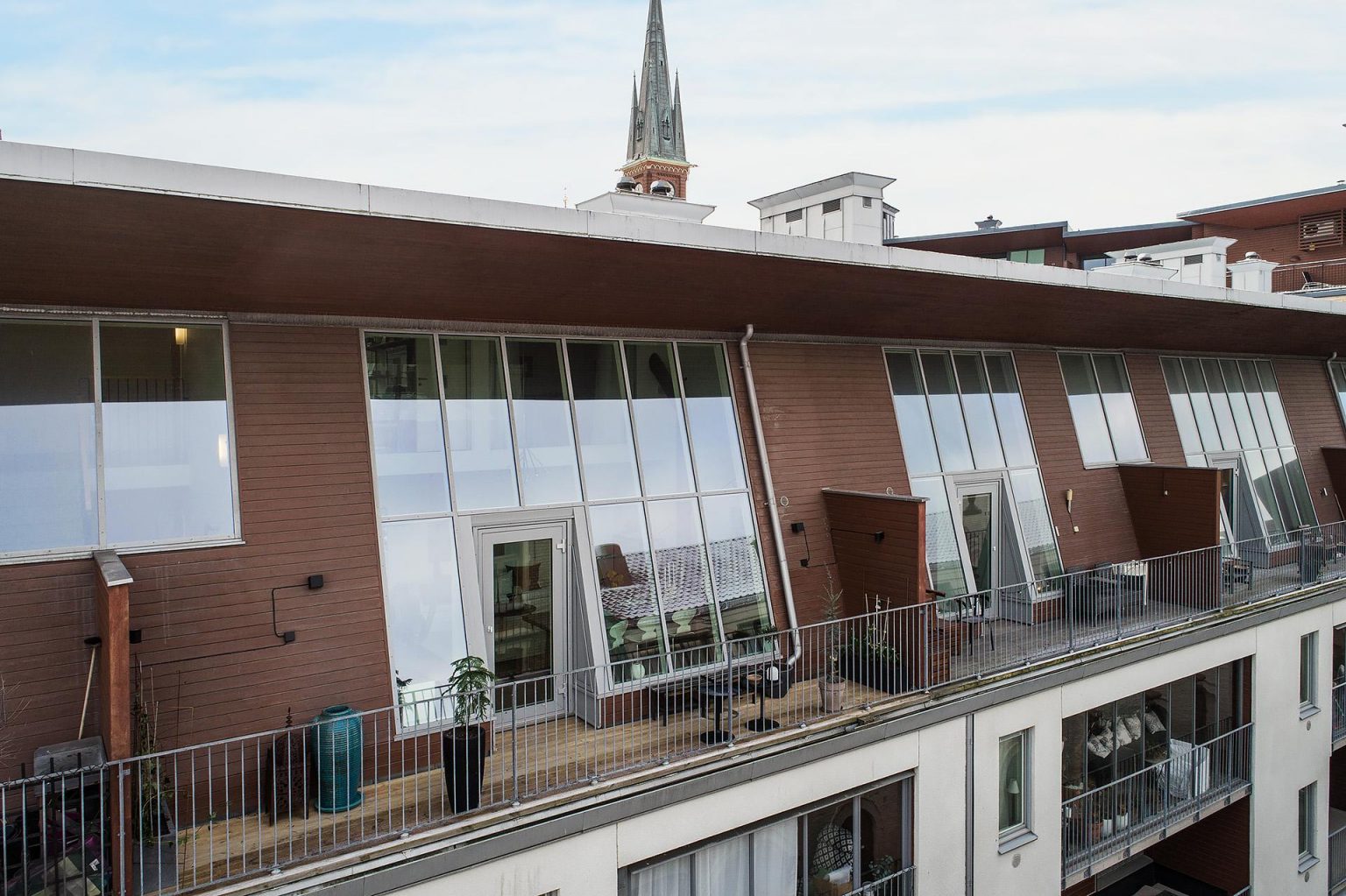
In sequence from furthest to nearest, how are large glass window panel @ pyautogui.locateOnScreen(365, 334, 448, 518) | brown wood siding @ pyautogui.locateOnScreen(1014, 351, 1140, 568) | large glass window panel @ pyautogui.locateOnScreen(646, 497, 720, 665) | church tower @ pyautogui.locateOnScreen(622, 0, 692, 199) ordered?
church tower @ pyautogui.locateOnScreen(622, 0, 692, 199) → brown wood siding @ pyautogui.locateOnScreen(1014, 351, 1140, 568) → large glass window panel @ pyautogui.locateOnScreen(646, 497, 720, 665) → large glass window panel @ pyautogui.locateOnScreen(365, 334, 448, 518)

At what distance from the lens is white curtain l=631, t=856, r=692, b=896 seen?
7.49 m

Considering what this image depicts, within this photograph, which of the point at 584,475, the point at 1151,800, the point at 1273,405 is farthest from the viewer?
the point at 1273,405

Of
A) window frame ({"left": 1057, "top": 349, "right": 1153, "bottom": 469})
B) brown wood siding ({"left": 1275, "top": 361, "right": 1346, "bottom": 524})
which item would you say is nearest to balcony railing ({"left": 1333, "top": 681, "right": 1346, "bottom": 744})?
brown wood siding ({"left": 1275, "top": 361, "right": 1346, "bottom": 524})

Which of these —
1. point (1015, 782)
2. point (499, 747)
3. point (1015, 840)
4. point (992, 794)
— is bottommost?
point (1015, 840)

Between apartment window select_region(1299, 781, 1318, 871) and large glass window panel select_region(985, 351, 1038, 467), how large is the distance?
7.40 m

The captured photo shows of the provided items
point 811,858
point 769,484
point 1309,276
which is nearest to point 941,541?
point 769,484

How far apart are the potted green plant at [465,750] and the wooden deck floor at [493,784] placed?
6.1 inches

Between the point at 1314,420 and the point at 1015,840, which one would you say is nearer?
the point at 1015,840

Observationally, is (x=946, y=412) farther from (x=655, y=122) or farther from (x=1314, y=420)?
(x=655, y=122)

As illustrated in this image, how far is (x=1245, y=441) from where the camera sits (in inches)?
690

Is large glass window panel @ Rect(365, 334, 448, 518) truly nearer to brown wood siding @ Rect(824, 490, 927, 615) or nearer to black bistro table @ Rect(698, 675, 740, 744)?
black bistro table @ Rect(698, 675, 740, 744)

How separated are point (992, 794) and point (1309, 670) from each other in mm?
8425

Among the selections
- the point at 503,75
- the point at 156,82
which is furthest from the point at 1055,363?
the point at 503,75

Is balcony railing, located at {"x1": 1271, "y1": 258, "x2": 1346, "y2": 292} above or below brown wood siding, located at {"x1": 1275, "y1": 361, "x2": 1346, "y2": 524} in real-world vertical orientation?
above
